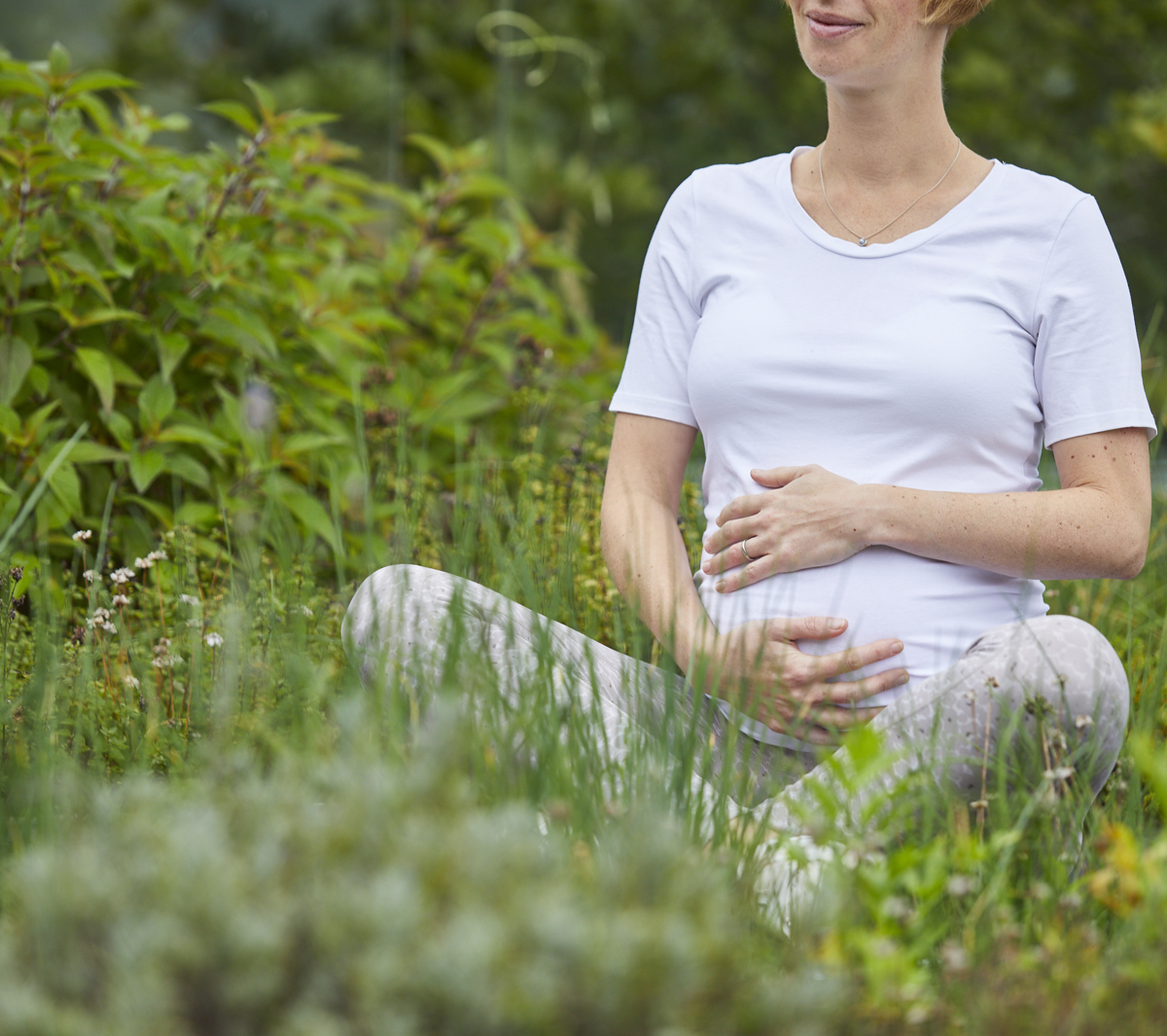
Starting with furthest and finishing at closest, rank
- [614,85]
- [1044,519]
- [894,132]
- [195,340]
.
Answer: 1. [614,85]
2. [195,340]
3. [894,132]
4. [1044,519]

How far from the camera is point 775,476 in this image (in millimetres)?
1754

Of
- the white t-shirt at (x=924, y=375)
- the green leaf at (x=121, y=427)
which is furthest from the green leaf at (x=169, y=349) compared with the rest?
the white t-shirt at (x=924, y=375)

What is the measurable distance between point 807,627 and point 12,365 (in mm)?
1583

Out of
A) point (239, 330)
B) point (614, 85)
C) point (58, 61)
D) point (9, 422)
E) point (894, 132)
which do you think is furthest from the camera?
point (614, 85)

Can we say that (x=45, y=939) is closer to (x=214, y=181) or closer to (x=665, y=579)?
(x=665, y=579)

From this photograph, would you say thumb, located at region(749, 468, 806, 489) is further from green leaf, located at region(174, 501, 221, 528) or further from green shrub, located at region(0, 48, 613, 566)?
green leaf, located at region(174, 501, 221, 528)

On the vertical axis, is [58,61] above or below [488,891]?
above

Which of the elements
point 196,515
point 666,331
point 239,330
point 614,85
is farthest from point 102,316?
point 614,85

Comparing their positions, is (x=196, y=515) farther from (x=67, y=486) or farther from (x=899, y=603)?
(x=899, y=603)

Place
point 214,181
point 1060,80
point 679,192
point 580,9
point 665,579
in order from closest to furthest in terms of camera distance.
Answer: point 665,579
point 679,192
point 214,181
point 1060,80
point 580,9

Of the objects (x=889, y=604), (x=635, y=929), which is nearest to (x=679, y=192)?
(x=889, y=604)

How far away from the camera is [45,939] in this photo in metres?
0.84

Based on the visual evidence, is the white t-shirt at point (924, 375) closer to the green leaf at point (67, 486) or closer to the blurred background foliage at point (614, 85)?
the green leaf at point (67, 486)

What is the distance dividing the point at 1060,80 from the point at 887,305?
3240mm
